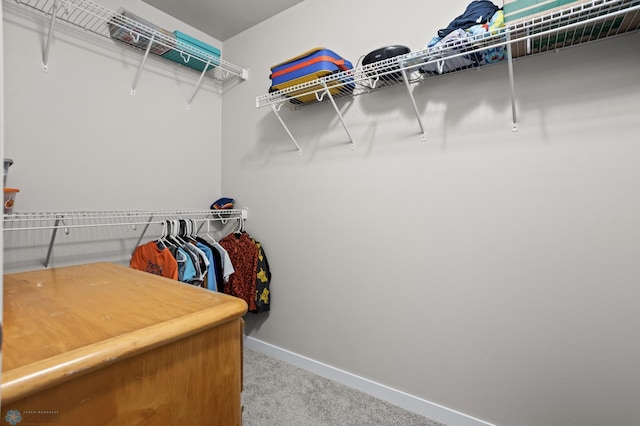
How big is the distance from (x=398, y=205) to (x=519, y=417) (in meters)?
1.16

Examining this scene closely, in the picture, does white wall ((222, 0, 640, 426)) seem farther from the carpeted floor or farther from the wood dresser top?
the wood dresser top

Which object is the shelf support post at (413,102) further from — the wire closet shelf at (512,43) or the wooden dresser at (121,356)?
the wooden dresser at (121,356)

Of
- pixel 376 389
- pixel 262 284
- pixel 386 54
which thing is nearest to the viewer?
pixel 386 54

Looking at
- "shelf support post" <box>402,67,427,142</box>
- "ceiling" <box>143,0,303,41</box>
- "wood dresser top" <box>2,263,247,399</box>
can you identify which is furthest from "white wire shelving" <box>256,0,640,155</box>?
"wood dresser top" <box>2,263,247,399</box>

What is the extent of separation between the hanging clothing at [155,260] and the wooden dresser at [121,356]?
1.00 m

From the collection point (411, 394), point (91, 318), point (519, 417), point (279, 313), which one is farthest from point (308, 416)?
point (91, 318)

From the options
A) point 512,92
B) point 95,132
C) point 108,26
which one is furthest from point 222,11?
point 512,92

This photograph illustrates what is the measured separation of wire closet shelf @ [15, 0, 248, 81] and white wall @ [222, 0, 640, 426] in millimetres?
681

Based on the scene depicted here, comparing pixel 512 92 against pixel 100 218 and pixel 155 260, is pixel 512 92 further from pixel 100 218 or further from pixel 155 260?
pixel 100 218

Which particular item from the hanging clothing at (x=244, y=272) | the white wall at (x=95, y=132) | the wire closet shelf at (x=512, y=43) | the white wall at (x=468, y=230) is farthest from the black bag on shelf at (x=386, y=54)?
the white wall at (x=95, y=132)

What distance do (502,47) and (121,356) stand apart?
1.75 meters

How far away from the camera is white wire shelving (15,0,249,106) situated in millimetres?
1838

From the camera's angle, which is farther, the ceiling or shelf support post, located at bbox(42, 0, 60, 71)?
the ceiling

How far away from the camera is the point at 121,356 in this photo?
2.00 feet
